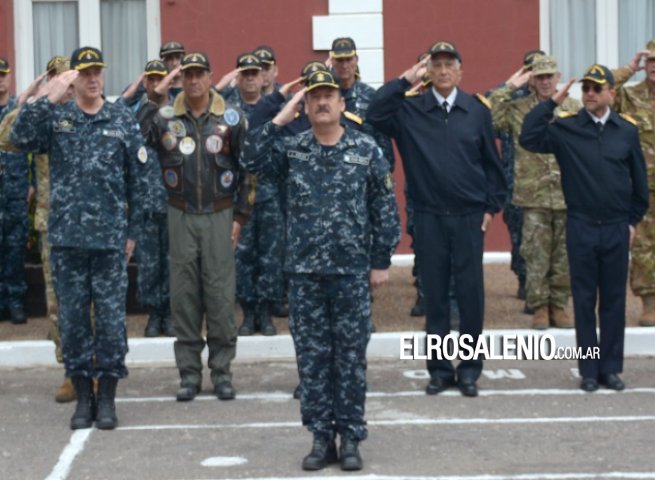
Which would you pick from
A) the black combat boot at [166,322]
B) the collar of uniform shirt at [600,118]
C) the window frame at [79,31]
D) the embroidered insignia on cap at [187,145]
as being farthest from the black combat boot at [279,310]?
the window frame at [79,31]

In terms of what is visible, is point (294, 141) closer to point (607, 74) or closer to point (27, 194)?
point (607, 74)

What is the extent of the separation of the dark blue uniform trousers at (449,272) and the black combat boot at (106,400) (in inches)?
86.3

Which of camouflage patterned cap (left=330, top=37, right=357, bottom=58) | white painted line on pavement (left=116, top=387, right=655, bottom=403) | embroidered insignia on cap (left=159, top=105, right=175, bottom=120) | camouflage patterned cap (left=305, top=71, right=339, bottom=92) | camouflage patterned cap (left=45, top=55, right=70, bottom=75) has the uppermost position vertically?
camouflage patterned cap (left=330, top=37, right=357, bottom=58)

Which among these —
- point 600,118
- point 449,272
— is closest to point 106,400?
point 449,272

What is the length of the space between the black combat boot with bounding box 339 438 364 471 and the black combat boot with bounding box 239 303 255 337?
11.8 feet

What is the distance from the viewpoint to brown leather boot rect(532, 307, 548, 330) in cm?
1234

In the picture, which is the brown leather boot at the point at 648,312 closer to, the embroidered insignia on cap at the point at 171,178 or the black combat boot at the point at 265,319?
the black combat boot at the point at 265,319

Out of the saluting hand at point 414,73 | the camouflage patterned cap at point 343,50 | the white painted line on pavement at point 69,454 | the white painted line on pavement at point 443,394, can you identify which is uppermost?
the camouflage patterned cap at point 343,50

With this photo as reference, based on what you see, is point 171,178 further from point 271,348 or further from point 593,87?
point 593,87

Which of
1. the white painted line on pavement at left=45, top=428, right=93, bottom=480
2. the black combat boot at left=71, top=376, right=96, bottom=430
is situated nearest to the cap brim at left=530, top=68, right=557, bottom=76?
the black combat boot at left=71, top=376, right=96, bottom=430

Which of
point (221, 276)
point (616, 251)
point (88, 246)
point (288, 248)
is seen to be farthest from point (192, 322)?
point (616, 251)

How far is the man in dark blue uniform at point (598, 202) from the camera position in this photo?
35.0ft

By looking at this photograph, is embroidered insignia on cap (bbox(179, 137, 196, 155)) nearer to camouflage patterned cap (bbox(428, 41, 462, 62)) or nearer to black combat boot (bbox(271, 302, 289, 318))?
camouflage patterned cap (bbox(428, 41, 462, 62))

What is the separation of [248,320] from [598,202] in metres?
3.08
